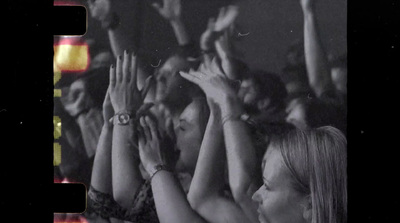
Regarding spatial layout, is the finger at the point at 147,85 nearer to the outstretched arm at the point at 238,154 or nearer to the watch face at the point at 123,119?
the watch face at the point at 123,119

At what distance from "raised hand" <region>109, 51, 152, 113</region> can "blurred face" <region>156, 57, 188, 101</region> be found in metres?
0.03

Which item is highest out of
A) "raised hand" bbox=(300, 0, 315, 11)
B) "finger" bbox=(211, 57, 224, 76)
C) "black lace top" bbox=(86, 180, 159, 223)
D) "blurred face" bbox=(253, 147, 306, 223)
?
"raised hand" bbox=(300, 0, 315, 11)

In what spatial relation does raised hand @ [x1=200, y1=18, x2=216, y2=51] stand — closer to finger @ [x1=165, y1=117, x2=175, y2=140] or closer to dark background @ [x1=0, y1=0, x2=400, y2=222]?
finger @ [x1=165, y1=117, x2=175, y2=140]

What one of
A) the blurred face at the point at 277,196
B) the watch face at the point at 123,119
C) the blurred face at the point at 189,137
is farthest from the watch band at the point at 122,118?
the blurred face at the point at 277,196

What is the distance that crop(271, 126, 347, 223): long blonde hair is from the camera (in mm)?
1184

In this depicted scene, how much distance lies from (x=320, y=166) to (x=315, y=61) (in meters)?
0.23

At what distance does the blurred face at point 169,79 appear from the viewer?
1229mm

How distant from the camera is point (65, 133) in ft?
4.12

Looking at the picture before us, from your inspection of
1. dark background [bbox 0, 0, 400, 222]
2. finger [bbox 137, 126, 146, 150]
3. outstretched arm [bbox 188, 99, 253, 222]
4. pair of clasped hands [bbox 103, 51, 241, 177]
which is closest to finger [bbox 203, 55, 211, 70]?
pair of clasped hands [bbox 103, 51, 241, 177]

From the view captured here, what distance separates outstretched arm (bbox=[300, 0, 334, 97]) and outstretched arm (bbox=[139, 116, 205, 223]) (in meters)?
0.37

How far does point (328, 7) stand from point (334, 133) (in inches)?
11.1

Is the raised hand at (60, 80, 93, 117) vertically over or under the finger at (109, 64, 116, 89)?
under

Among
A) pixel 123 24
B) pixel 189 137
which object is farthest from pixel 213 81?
pixel 123 24
